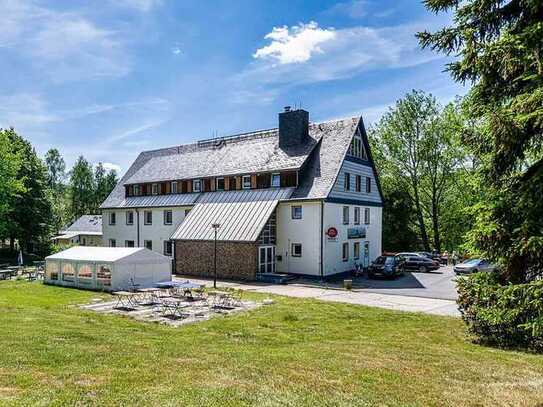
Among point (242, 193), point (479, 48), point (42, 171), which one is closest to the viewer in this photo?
point (479, 48)

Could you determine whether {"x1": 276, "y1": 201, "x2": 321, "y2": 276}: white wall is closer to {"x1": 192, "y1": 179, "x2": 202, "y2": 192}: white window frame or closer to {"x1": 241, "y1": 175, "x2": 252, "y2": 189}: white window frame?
{"x1": 241, "y1": 175, "x2": 252, "y2": 189}: white window frame

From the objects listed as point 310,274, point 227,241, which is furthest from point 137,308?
point 310,274

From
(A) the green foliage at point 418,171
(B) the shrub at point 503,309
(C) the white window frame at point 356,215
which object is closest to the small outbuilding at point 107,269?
(C) the white window frame at point 356,215

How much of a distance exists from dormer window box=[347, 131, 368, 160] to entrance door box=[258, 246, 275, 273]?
29.0ft

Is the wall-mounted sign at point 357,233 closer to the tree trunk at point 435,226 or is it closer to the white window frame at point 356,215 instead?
the white window frame at point 356,215

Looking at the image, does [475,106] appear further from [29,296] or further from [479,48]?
[29,296]

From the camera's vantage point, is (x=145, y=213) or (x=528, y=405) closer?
(x=528, y=405)

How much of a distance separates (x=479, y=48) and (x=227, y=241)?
2098 centimetres

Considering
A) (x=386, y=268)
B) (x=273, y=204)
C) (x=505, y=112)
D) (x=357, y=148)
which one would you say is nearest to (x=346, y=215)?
(x=386, y=268)

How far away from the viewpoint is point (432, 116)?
146 ft

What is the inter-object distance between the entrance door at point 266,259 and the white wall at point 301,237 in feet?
1.69

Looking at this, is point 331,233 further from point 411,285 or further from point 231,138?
point 231,138

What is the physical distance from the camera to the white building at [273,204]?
90.8 ft

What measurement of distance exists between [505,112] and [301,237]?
68.2 feet
